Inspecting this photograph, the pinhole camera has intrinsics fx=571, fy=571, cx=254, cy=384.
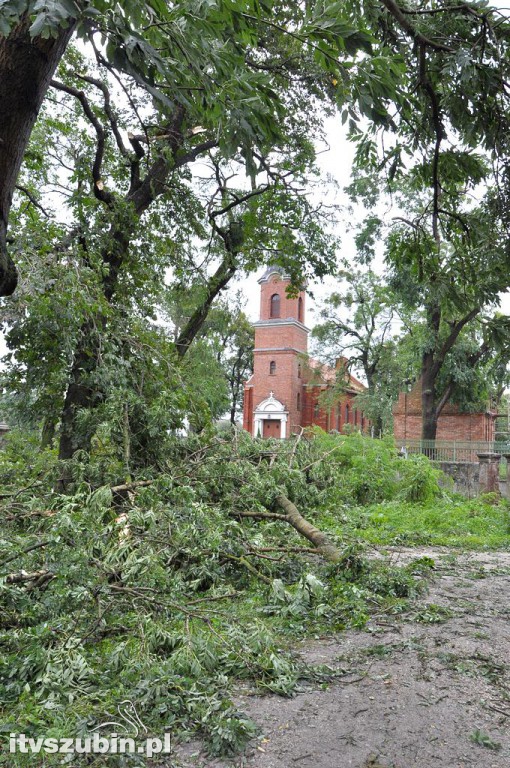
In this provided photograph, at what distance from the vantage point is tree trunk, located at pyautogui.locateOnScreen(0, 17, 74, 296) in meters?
2.34

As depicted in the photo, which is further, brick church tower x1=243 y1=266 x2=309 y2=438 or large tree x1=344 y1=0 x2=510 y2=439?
brick church tower x1=243 y1=266 x2=309 y2=438

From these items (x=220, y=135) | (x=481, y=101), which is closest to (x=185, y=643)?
(x=220, y=135)

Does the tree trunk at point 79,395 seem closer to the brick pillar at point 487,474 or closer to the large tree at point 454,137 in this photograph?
the large tree at point 454,137

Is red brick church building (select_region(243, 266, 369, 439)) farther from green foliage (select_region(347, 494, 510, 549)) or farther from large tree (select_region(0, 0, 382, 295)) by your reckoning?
large tree (select_region(0, 0, 382, 295))

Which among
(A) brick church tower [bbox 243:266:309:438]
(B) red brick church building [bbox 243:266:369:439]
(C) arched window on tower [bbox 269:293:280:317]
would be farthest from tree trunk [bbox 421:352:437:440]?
(C) arched window on tower [bbox 269:293:280:317]

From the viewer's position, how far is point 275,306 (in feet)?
134

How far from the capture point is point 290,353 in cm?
3969

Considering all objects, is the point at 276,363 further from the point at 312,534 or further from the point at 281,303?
the point at 312,534

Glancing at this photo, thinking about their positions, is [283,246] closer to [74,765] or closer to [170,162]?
[170,162]

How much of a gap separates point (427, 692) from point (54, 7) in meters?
3.29

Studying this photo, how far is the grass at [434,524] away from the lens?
7988 millimetres

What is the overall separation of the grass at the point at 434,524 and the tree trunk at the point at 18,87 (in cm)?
639
